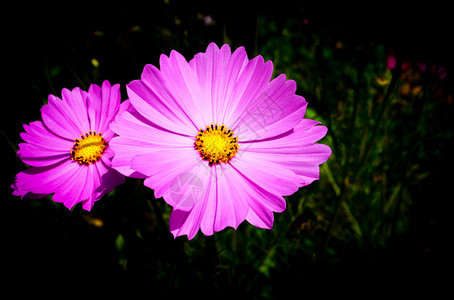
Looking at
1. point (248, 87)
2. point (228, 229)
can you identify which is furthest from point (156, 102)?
point (228, 229)

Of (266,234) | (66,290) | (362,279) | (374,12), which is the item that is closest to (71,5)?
(66,290)

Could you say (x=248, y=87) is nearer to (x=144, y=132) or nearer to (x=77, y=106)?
(x=144, y=132)

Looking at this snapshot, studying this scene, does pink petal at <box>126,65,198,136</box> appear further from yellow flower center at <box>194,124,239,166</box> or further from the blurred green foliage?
the blurred green foliage

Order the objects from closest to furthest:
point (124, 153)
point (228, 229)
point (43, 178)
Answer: point (124, 153) → point (43, 178) → point (228, 229)

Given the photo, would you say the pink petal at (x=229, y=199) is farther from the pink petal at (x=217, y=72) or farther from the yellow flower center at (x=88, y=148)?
the yellow flower center at (x=88, y=148)

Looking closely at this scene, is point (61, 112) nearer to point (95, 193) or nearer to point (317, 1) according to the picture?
point (95, 193)

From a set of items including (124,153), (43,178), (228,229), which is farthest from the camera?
(228,229)

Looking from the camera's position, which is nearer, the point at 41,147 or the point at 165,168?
the point at 165,168
